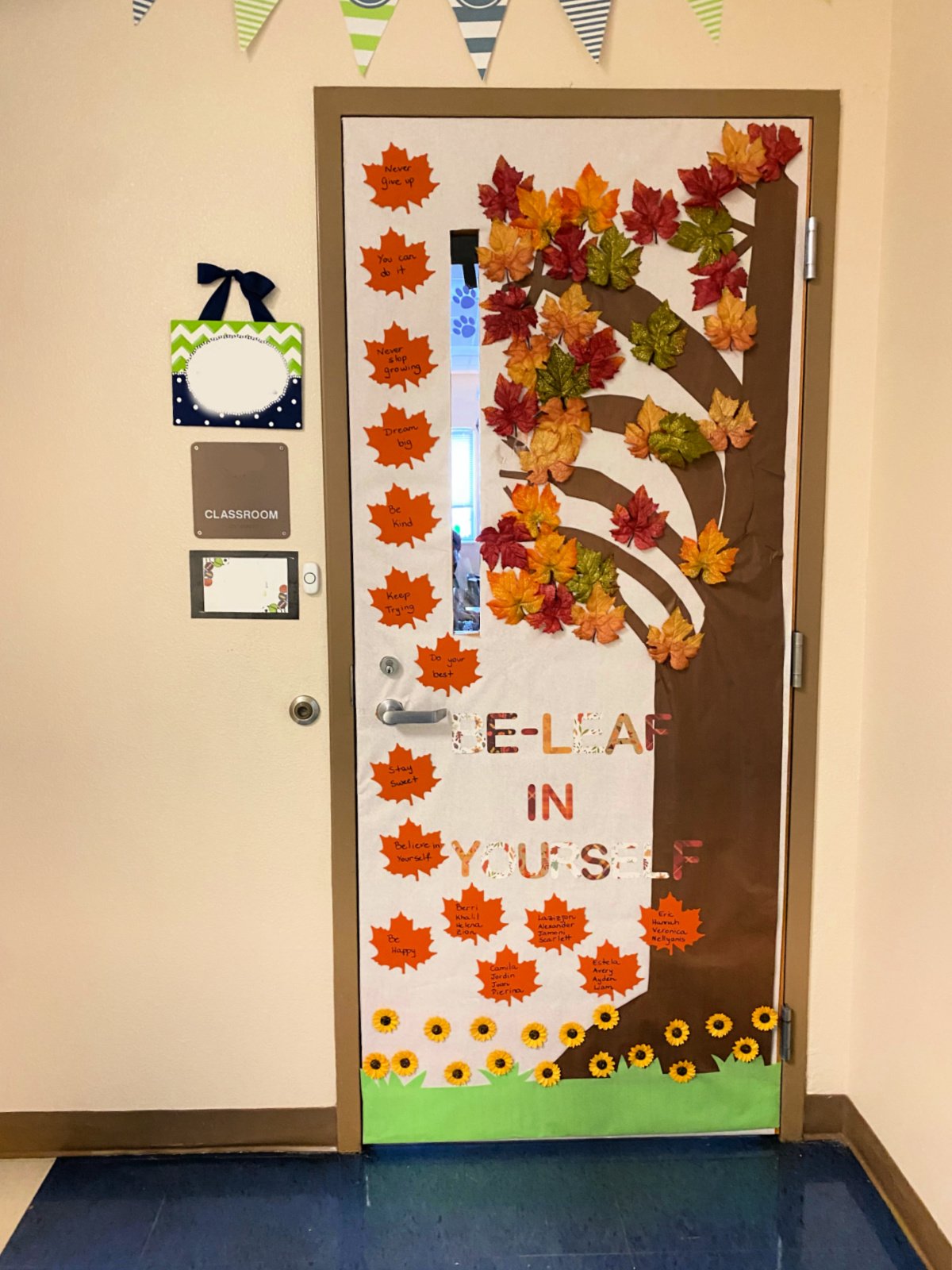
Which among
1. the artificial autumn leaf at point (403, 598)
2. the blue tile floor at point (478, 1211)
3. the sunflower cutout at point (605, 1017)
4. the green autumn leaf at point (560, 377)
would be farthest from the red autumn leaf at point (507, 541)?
the blue tile floor at point (478, 1211)

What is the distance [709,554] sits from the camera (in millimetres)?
1623

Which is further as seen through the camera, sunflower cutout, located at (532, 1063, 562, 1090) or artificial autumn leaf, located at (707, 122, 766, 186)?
sunflower cutout, located at (532, 1063, 562, 1090)

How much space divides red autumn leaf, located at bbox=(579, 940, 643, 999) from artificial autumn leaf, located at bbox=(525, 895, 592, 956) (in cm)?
5

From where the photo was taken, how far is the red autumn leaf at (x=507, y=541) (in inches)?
63.7

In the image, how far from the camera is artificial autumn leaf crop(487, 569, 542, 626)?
1625 millimetres

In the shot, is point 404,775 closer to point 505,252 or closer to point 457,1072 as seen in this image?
point 457,1072

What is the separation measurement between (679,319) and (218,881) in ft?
4.86

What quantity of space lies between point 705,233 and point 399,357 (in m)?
0.64

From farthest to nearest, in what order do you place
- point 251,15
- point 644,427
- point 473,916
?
1. point 473,916
2. point 644,427
3. point 251,15

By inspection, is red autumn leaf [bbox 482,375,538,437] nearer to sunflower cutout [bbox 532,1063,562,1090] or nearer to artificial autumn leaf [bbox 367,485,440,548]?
artificial autumn leaf [bbox 367,485,440,548]

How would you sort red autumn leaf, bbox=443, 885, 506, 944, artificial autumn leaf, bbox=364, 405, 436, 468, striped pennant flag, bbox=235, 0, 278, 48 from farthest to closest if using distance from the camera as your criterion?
red autumn leaf, bbox=443, 885, 506, 944 < artificial autumn leaf, bbox=364, 405, 436, 468 < striped pennant flag, bbox=235, 0, 278, 48

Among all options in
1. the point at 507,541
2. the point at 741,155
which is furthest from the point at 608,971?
the point at 741,155

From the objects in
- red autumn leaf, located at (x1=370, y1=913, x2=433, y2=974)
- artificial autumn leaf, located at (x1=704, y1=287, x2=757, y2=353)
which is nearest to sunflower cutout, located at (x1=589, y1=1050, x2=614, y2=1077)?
red autumn leaf, located at (x1=370, y1=913, x2=433, y2=974)

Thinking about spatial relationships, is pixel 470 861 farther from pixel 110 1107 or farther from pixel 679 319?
pixel 679 319
